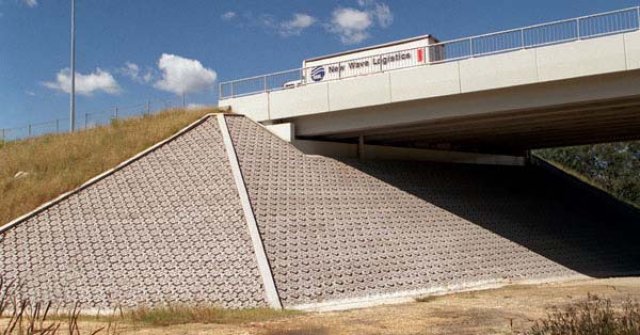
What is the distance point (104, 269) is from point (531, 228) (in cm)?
1926

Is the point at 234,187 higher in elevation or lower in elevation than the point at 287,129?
lower

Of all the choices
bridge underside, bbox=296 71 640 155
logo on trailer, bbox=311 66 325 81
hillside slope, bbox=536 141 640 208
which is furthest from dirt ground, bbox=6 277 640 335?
hillside slope, bbox=536 141 640 208

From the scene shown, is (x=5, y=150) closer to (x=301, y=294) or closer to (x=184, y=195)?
(x=184, y=195)

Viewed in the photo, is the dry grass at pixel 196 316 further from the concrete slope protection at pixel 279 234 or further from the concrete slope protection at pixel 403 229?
the concrete slope protection at pixel 403 229

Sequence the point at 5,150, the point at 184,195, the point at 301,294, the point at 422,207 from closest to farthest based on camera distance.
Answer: the point at 301,294 < the point at 184,195 < the point at 422,207 < the point at 5,150

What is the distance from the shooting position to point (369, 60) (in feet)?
87.9

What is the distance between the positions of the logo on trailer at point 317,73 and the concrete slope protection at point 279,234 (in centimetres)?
375

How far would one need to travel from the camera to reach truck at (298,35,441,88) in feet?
82.7

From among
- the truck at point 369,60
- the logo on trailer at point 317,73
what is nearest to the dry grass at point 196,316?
the truck at point 369,60

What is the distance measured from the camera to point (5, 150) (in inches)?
1282

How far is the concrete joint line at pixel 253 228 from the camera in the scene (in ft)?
51.4

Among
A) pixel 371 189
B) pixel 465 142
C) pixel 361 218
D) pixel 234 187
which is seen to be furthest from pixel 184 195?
pixel 465 142

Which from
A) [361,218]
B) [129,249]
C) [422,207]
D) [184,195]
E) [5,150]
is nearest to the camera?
[129,249]

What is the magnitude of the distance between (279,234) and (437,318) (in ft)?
25.6
